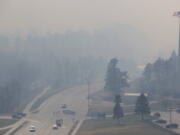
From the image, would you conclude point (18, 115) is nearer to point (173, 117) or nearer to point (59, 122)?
point (59, 122)

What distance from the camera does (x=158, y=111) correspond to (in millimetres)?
75625

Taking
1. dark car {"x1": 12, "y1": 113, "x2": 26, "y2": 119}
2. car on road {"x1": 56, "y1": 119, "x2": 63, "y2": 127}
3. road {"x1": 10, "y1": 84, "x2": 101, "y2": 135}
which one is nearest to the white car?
road {"x1": 10, "y1": 84, "x2": 101, "y2": 135}

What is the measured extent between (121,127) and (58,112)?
20.5 meters

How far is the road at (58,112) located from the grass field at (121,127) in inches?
101

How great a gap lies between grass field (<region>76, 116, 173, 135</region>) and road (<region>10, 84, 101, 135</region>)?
2.56 meters

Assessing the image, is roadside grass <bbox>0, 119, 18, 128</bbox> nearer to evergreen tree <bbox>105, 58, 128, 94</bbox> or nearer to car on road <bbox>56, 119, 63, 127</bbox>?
car on road <bbox>56, 119, 63, 127</bbox>

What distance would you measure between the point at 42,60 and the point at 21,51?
29.0 metres

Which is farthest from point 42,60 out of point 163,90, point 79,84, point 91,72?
point 163,90

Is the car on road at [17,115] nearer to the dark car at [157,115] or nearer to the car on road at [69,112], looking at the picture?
the car on road at [69,112]

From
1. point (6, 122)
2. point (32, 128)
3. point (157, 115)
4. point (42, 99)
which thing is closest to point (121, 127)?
point (32, 128)

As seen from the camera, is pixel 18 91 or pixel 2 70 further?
pixel 2 70

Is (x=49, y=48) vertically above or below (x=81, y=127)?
above

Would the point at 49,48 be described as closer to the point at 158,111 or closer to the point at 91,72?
the point at 91,72

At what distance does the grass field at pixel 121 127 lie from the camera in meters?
54.6
